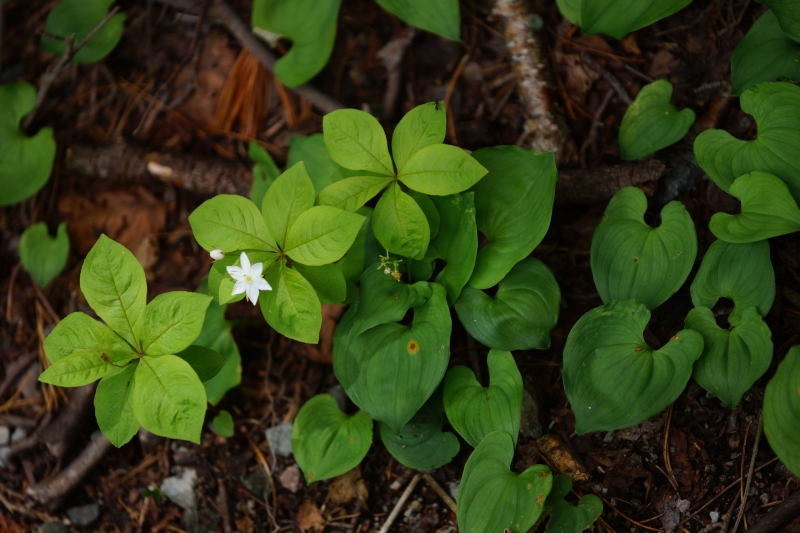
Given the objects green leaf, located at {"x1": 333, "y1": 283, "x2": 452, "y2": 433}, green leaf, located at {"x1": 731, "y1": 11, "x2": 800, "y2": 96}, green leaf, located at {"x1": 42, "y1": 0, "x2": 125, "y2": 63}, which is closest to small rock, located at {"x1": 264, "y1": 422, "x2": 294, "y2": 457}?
green leaf, located at {"x1": 333, "y1": 283, "x2": 452, "y2": 433}

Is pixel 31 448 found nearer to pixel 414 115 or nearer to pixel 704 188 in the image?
pixel 414 115

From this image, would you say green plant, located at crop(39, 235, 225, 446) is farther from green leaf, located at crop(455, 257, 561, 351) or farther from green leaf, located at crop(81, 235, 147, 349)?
green leaf, located at crop(455, 257, 561, 351)

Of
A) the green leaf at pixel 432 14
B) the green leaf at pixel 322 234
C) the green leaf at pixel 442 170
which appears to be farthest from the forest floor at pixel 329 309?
the green leaf at pixel 322 234

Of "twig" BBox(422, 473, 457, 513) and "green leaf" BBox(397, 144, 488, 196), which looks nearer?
"green leaf" BBox(397, 144, 488, 196)

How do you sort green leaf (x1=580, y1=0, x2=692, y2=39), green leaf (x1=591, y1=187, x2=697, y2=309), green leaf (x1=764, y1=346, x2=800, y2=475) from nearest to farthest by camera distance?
1. green leaf (x1=764, y1=346, x2=800, y2=475)
2. green leaf (x1=591, y1=187, x2=697, y2=309)
3. green leaf (x1=580, y1=0, x2=692, y2=39)

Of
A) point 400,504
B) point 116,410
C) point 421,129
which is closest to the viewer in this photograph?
point 116,410

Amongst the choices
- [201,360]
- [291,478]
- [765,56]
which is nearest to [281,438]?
[291,478]

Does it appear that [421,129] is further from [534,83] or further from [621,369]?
[621,369]

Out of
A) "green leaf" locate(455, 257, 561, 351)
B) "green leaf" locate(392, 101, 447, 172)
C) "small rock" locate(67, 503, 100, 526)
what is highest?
"green leaf" locate(392, 101, 447, 172)
